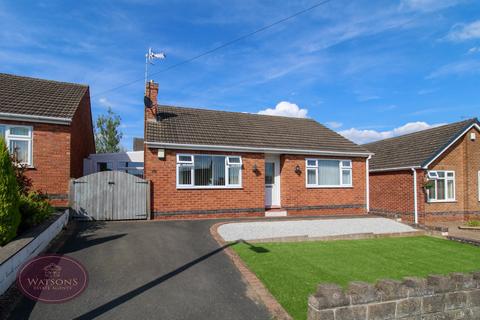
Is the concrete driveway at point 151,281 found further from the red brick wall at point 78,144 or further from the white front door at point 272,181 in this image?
the white front door at point 272,181

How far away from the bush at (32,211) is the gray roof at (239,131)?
15.5 feet

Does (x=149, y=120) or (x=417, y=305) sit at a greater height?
(x=149, y=120)

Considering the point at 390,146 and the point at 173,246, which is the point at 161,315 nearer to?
the point at 173,246

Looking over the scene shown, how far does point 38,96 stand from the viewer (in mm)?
13211

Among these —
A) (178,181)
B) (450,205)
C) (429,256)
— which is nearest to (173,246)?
(178,181)

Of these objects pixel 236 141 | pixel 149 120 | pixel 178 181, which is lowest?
pixel 178 181

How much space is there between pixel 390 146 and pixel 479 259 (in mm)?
12497

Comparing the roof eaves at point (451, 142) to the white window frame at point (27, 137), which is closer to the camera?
the white window frame at point (27, 137)

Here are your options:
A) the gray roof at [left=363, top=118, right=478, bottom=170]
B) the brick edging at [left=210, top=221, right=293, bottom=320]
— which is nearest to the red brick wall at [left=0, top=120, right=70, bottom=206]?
the brick edging at [left=210, top=221, right=293, bottom=320]

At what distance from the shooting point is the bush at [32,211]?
732cm

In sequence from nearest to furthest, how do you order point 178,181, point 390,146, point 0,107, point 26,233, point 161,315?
point 161,315
point 26,233
point 0,107
point 178,181
point 390,146

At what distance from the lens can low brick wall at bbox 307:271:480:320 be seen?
4.07 metres

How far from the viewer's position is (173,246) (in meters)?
8.08
